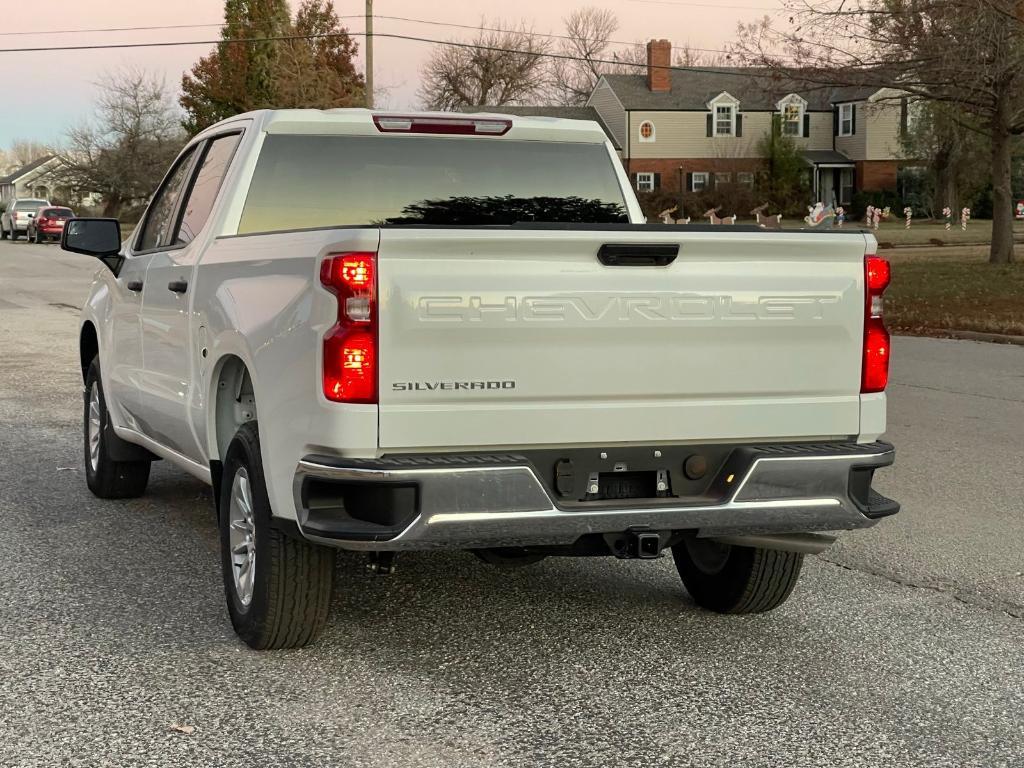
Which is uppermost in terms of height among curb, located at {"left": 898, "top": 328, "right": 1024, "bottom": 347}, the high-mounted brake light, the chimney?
the chimney

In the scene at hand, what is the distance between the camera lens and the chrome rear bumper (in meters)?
4.46

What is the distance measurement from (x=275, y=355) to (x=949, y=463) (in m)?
5.80

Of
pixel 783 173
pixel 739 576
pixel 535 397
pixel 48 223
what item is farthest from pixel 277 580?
pixel 783 173

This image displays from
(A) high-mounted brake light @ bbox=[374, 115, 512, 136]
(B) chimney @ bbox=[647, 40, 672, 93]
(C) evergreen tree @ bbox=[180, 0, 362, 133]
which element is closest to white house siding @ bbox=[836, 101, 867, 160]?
(B) chimney @ bbox=[647, 40, 672, 93]

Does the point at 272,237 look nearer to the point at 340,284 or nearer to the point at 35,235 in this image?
the point at 340,284

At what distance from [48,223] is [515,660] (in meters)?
53.1

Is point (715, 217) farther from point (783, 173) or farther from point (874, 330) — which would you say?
point (874, 330)

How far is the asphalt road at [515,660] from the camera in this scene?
4277 millimetres

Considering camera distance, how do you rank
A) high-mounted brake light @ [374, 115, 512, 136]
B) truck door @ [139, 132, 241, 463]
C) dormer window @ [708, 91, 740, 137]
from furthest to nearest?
dormer window @ [708, 91, 740, 137]
high-mounted brake light @ [374, 115, 512, 136]
truck door @ [139, 132, 241, 463]

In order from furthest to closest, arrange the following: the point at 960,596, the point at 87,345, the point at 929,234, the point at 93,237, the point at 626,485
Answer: the point at 929,234
the point at 87,345
the point at 93,237
the point at 960,596
the point at 626,485

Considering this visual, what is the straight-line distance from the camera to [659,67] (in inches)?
2977

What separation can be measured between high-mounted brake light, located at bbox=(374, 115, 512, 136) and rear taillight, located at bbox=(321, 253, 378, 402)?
194cm

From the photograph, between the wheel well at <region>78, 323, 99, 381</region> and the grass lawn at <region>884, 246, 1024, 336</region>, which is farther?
the grass lawn at <region>884, 246, 1024, 336</region>

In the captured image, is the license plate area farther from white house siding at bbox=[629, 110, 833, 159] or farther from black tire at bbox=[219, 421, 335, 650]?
white house siding at bbox=[629, 110, 833, 159]
